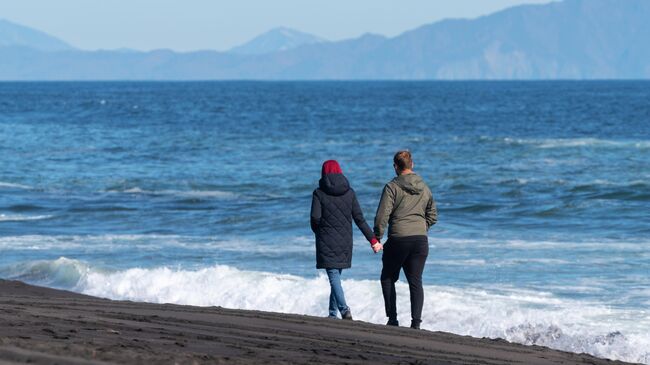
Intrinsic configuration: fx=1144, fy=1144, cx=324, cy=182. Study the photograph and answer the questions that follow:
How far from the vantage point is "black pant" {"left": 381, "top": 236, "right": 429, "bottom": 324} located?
32.0 ft

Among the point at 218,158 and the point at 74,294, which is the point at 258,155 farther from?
the point at 74,294

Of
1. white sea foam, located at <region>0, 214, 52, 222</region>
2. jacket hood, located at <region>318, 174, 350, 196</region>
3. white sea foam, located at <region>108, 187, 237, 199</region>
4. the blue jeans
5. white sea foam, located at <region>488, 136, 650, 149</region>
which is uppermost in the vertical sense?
jacket hood, located at <region>318, 174, 350, 196</region>

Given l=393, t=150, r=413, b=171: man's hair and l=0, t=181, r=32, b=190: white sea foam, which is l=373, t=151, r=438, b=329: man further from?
l=0, t=181, r=32, b=190: white sea foam

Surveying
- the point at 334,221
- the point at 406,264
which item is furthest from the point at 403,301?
the point at 334,221

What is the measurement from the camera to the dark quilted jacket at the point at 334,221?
9.95m

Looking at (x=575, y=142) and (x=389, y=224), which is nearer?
(x=389, y=224)

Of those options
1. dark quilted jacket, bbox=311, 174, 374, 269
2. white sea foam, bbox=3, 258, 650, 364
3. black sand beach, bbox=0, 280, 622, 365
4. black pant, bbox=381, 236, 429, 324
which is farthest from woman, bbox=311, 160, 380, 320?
white sea foam, bbox=3, 258, 650, 364

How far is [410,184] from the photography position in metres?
9.66

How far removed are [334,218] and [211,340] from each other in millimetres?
2254

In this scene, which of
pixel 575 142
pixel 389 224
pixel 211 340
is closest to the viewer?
pixel 211 340

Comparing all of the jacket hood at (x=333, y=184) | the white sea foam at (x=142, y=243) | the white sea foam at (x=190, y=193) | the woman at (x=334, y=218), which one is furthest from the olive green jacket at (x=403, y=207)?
the white sea foam at (x=190, y=193)

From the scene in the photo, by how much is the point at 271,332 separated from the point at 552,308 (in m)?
4.66

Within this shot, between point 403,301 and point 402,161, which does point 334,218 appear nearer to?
point 402,161

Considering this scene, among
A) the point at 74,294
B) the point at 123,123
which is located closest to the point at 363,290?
the point at 74,294
